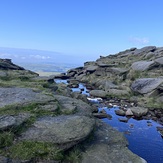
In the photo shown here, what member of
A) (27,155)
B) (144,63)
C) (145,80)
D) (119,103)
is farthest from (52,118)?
(144,63)

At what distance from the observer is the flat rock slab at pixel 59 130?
19.4 meters

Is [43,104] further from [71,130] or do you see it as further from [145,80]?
[145,80]

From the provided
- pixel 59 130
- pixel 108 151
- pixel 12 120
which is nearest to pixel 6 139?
pixel 12 120

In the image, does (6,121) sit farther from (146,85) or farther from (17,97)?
(146,85)

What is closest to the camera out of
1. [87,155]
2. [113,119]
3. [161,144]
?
[87,155]

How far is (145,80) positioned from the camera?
188ft

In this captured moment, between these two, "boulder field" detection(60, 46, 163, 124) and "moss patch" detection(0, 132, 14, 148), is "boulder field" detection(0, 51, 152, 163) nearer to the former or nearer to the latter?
"moss patch" detection(0, 132, 14, 148)

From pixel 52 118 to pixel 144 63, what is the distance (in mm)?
55190

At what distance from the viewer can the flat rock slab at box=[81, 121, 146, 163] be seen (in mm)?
20500

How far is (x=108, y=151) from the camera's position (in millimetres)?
22016

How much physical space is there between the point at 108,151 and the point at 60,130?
5.08 metres

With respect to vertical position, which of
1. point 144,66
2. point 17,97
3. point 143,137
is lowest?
point 143,137

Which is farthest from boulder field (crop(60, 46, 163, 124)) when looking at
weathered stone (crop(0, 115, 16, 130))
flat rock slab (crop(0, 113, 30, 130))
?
weathered stone (crop(0, 115, 16, 130))

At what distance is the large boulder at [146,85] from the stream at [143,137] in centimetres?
1631
